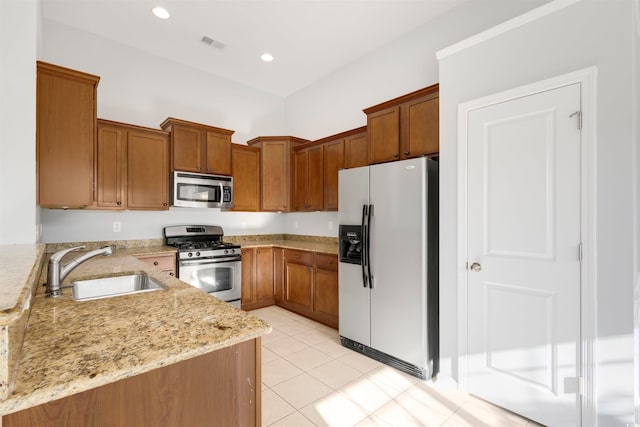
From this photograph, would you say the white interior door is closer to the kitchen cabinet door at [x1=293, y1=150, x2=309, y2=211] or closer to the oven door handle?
the kitchen cabinet door at [x1=293, y1=150, x2=309, y2=211]

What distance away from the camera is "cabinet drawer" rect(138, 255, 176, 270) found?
3.20 m

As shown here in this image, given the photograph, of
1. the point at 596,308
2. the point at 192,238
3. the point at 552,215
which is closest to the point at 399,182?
the point at 552,215

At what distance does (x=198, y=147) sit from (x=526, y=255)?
356cm

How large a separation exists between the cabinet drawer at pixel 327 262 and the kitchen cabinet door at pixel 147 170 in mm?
1914

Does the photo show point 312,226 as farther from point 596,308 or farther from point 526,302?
point 596,308

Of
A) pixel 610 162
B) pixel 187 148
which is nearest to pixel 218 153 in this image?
pixel 187 148

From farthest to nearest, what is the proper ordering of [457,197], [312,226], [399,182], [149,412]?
[312,226] < [399,182] < [457,197] < [149,412]

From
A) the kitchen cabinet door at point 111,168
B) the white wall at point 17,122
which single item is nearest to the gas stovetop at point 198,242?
the kitchen cabinet door at point 111,168

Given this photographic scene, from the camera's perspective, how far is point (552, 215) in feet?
6.08

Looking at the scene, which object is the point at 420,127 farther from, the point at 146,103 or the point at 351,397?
the point at 146,103

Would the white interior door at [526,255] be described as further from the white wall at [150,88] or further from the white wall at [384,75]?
the white wall at [150,88]

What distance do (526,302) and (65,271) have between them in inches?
104

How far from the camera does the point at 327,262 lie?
3496 millimetres

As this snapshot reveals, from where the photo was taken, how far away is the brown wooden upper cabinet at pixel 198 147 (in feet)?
11.8
